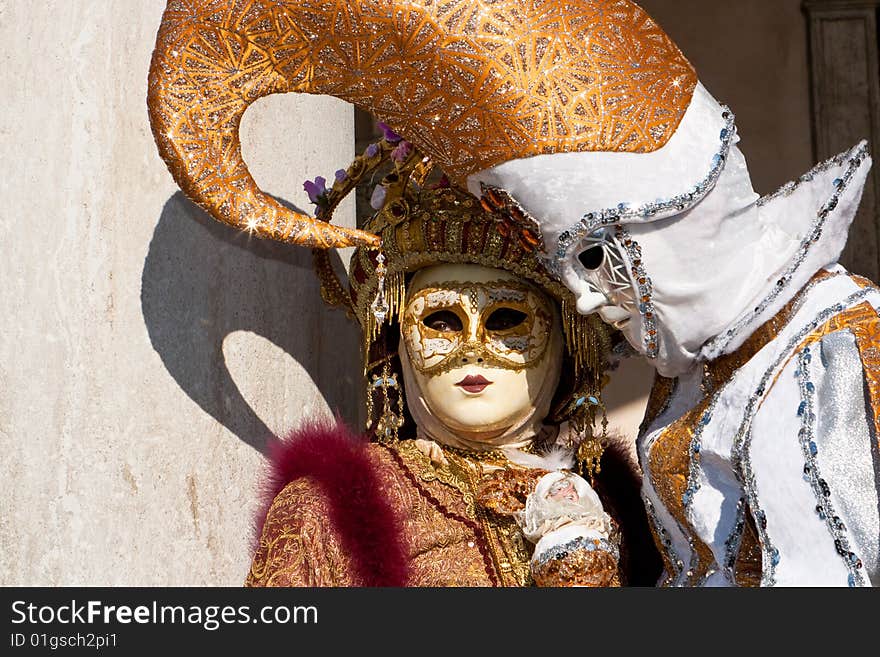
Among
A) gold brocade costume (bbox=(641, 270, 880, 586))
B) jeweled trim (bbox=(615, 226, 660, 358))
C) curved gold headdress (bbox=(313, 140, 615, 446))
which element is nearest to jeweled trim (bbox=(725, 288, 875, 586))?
gold brocade costume (bbox=(641, 270, 880, 586))

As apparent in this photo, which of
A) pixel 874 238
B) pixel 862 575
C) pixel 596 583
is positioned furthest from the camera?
pixel 874 238

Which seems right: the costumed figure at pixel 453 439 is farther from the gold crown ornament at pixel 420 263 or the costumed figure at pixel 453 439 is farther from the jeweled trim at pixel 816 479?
the jeweled trim at pixel 816 479

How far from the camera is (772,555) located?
230 cm

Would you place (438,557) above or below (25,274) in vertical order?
→ below

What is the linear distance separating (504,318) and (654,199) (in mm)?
556

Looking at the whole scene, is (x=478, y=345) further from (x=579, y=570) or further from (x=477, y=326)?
(x=579, y=570)

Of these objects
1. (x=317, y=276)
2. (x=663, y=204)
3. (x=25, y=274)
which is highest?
(x=317, y=276)

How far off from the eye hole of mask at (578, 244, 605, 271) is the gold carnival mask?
1.25 feet

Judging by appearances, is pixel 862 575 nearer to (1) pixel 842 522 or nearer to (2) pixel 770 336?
(1) pixel 842 522

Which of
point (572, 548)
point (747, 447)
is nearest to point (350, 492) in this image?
point (572, 548)

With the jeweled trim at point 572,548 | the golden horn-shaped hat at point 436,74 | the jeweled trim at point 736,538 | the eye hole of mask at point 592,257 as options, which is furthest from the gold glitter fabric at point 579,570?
the golden horn-shaped hat at point 436,74

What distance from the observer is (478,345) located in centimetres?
287

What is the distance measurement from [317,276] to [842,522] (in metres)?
1.31

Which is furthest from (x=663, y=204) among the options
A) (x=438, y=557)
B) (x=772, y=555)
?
(x=438, y=557)
